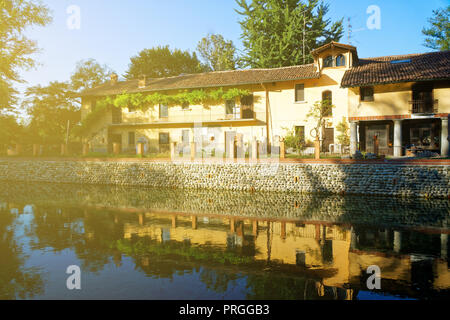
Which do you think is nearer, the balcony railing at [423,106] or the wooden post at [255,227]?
the wooden post at [255,227]

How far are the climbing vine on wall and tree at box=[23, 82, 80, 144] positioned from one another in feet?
14.9

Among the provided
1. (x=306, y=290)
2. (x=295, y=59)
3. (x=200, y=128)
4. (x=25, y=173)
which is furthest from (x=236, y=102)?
(x=306, y=290)

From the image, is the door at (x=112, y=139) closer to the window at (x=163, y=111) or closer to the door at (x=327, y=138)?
the window at (x=163, y=111)

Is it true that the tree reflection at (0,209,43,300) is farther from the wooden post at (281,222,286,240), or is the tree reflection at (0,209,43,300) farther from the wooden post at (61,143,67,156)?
the wooden post at (61,143,67,156)

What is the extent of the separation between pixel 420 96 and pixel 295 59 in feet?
42.6

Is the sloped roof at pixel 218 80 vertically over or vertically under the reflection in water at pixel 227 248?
over

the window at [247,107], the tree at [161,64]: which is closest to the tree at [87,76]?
the tree at [161,64]

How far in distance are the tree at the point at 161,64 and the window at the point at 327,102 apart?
1930 centimetres

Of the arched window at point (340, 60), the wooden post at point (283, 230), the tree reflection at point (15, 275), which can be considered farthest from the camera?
the arched window at point (340, 60)

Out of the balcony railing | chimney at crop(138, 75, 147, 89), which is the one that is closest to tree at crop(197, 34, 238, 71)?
chimney at crop(138, 75, 147, 89)

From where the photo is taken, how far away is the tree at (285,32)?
30297 mm

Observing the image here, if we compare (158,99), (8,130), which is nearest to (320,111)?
(158,99)

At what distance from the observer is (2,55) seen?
24.6m
